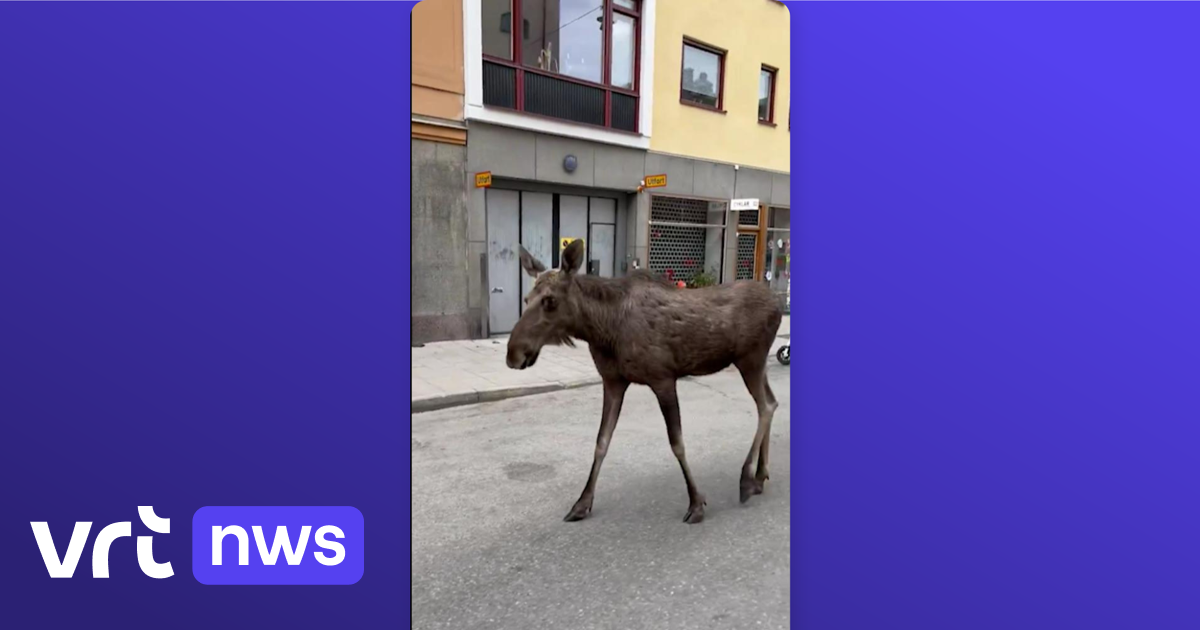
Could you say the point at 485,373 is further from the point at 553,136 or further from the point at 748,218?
the point at 748,218

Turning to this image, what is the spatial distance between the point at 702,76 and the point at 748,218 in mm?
506

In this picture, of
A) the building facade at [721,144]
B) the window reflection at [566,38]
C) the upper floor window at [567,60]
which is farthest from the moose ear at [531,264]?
the window reflection at [566,38]

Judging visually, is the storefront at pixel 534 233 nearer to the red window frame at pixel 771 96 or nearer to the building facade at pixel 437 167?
the building facade at pixel 437 167

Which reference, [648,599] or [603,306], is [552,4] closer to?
[603,306]

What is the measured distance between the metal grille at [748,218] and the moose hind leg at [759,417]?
54 cm

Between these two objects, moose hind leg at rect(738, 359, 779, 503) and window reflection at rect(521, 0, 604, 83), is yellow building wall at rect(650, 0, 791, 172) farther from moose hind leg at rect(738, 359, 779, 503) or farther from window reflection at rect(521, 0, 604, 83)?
moose hind leg at rect(738, 359, 779, 503)

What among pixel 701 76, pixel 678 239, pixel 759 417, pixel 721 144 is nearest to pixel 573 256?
pixel 678 239

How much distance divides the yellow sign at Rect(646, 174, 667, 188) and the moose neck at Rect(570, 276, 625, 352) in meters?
0.35

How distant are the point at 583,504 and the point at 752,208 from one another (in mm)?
1241

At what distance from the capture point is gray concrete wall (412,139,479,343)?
1473 millimetres

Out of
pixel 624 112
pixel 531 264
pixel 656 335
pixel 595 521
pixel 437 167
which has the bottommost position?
Answer: pixel 595 521

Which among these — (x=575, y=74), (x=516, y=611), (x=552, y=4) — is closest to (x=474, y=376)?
(x=516, y=611)

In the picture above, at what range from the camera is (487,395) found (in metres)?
1.89

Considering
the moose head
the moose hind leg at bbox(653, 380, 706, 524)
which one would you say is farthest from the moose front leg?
the moose head
